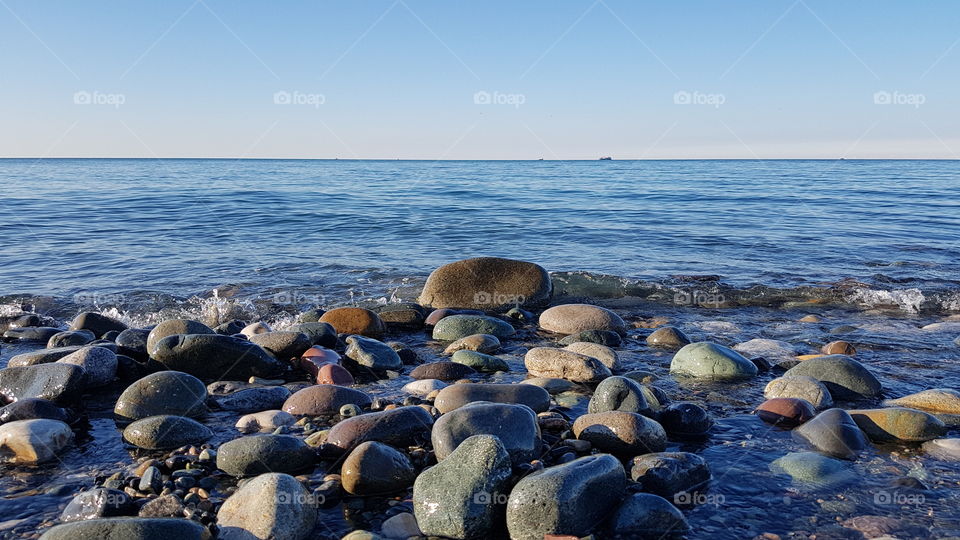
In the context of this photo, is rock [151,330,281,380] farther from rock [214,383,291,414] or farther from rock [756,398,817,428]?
rock [756,398,817,428]

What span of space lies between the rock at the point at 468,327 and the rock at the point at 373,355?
1.07 m

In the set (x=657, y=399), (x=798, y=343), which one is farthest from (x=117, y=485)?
(x=798, y=343)

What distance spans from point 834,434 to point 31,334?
24.7 feet

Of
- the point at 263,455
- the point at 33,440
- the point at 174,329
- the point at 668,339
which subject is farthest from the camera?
the point at 668,339

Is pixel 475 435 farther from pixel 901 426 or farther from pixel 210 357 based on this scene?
pixel 210 357

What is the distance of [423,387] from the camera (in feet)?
17.0

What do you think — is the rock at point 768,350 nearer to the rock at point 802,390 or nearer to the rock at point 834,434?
the rock at point 802,390

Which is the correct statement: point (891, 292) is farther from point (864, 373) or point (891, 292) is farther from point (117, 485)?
point (117, 485)

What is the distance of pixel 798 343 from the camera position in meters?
6.94

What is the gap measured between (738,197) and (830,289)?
1618cm

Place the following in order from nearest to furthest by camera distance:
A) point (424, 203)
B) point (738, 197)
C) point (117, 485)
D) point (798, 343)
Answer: point (117, 485) < point (798, 343) < point (424, 203) < point (738, 197)

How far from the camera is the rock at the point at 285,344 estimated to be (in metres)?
5.99

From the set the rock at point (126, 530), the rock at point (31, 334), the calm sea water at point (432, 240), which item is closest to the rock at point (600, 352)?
the rock at point (126, 530)

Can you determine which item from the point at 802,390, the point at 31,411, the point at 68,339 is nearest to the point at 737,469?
the point at 802,390
